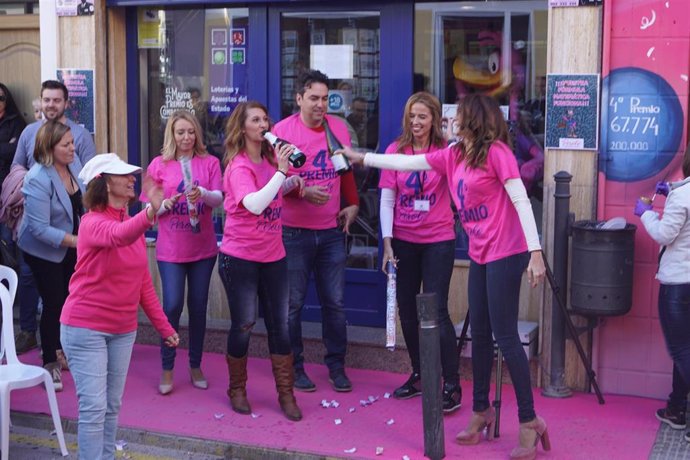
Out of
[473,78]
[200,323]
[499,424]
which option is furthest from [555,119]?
[200,323]

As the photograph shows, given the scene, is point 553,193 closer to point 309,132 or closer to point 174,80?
point 309,132

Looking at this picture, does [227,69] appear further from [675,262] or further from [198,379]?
[675,262]

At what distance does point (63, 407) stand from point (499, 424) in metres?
2.74

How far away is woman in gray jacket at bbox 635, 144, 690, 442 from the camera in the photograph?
18.7ft

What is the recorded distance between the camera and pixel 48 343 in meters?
7.05

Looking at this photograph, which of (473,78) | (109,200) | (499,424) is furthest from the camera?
(473,78)

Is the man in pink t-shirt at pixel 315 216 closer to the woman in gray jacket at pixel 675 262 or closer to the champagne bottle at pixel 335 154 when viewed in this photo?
the champagne bottle at pixel 335 154

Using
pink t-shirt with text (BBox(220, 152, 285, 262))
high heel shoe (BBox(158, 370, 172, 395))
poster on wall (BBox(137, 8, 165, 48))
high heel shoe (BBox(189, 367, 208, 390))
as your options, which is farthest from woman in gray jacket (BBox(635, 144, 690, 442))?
poster on wall (BBox(137, 8, 165, 48))

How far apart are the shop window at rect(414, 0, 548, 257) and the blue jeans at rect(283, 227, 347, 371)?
3.71ft

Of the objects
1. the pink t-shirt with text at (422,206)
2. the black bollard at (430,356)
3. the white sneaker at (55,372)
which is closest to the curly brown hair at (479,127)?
the black bollard at (430,356)

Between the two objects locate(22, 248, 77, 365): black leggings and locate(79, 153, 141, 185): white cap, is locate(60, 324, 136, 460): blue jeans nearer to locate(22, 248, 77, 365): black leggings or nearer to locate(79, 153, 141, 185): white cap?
locate(79, 153, 141, 185): white cap

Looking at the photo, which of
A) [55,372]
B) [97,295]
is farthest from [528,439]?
[55,372]

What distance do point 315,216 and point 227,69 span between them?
6.54 feet

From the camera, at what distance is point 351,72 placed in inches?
305
